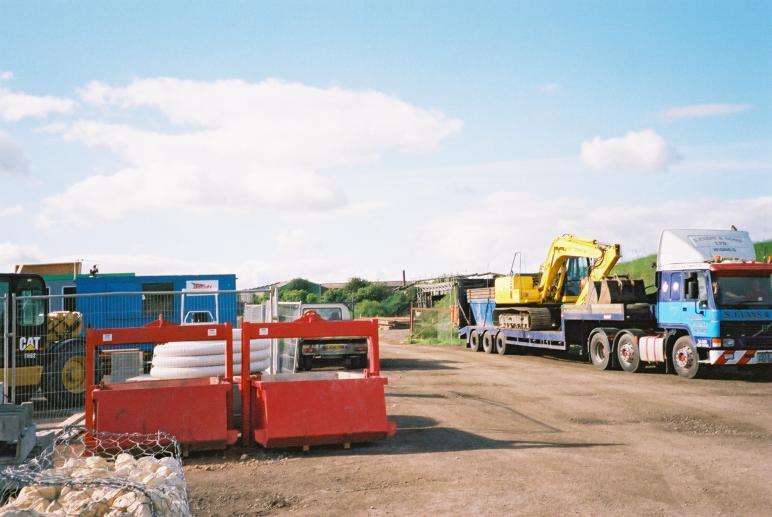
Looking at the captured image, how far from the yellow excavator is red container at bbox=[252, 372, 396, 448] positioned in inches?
558

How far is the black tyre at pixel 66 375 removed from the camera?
1352cm

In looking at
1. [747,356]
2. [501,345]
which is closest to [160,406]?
[747,356]

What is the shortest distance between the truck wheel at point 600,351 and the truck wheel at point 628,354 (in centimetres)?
31

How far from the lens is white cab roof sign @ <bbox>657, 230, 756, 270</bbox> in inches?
716

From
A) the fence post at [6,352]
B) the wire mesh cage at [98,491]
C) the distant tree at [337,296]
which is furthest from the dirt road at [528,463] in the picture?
the distant tree at [337,296]

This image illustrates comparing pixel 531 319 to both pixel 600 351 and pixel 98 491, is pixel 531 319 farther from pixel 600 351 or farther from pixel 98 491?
pixel 98 491

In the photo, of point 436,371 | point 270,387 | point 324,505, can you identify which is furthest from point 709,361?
point 324,505

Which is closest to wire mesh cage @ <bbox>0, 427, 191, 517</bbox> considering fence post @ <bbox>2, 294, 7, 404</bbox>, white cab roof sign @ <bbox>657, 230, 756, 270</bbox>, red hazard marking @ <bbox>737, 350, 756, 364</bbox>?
fence post @ <bbox>2, 294, 7, 404</bbox>

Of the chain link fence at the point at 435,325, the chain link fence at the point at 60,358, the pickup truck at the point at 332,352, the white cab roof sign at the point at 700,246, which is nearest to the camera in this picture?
the chain link fence at the point at 60,358

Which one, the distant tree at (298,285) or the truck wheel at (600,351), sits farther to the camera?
the distant tree at (298,285)

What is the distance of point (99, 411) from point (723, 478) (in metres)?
7.00

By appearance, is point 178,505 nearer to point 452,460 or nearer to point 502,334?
point 452,460

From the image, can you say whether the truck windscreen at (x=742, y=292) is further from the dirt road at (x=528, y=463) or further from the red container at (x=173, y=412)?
the red container at (x=173, y=412)

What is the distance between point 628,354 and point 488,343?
8784 millimetres
